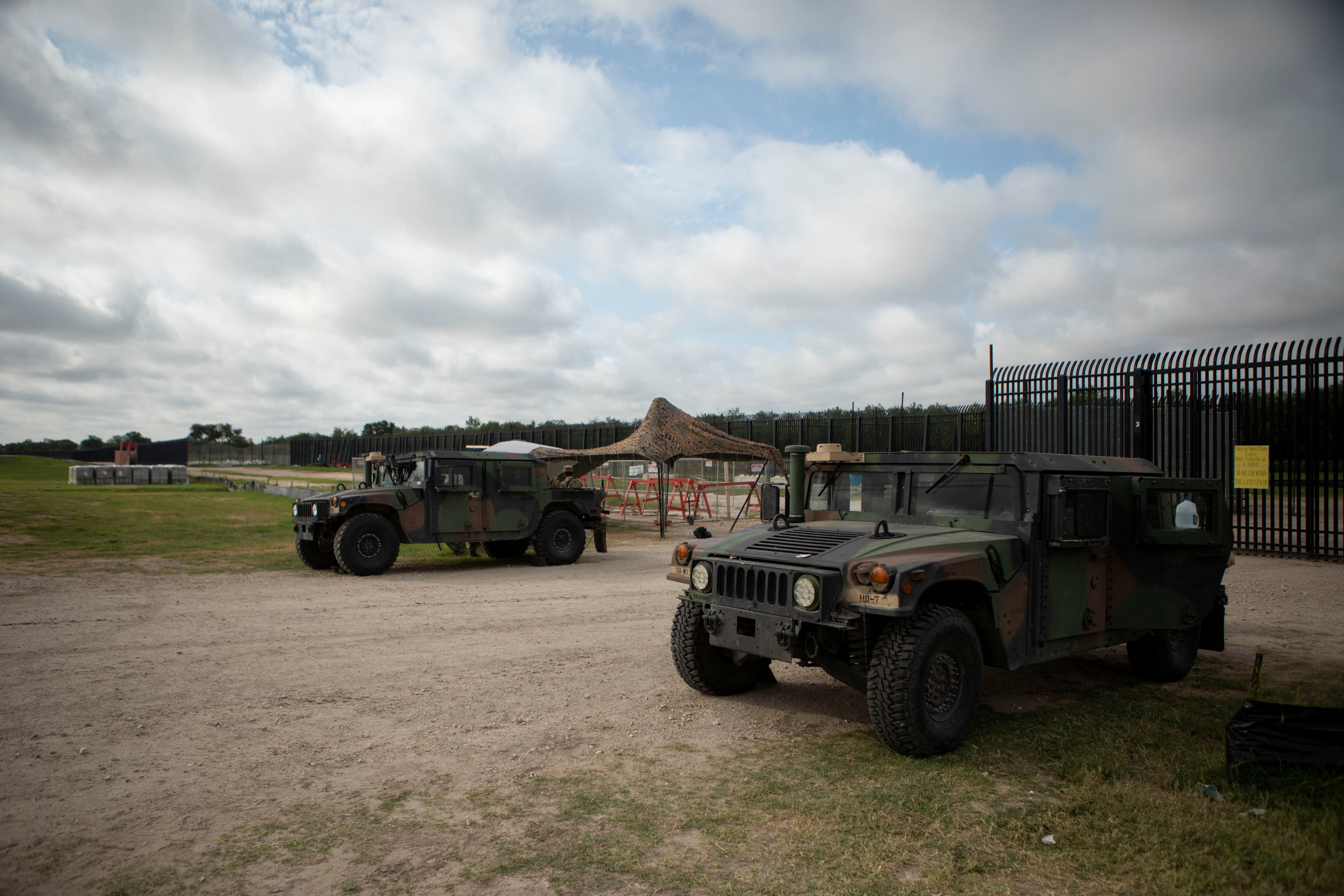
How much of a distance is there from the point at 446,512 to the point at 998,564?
352 inches

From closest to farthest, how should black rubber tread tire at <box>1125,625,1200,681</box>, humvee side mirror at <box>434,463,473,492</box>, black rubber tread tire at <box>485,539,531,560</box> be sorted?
black rubber tread tire at <box>1125,625,1200,681</box>
humvee side mirror at <box>434,463,473,492</box>
black rubber tread tire at <box>485,539,531,560</box>

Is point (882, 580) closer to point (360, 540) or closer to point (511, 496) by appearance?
point (360, 540)

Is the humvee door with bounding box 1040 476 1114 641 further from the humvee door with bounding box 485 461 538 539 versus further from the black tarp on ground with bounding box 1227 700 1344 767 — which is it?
the humvee door with bounding box 485 461 538 539

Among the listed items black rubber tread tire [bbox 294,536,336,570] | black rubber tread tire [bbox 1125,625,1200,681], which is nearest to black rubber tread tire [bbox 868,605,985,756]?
black rubber tread tire [bbox 1125,625,1200,681]

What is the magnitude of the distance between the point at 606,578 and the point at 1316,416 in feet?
33.1

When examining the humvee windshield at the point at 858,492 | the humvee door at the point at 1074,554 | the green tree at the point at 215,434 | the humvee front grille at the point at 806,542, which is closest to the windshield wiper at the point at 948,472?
the humvee windshield at the point at 858,492

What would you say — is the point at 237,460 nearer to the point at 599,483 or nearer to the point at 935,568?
the point at 599,483

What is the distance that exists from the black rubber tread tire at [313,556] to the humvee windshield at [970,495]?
29.8ft

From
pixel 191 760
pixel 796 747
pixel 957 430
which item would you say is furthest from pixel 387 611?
pixel 957 430

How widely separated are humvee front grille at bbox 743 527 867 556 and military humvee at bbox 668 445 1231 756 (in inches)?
0.6

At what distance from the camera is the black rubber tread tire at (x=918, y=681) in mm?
4141

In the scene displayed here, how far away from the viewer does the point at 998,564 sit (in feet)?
15.2

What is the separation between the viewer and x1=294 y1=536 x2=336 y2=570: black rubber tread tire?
11703mm

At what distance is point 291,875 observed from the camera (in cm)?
311
